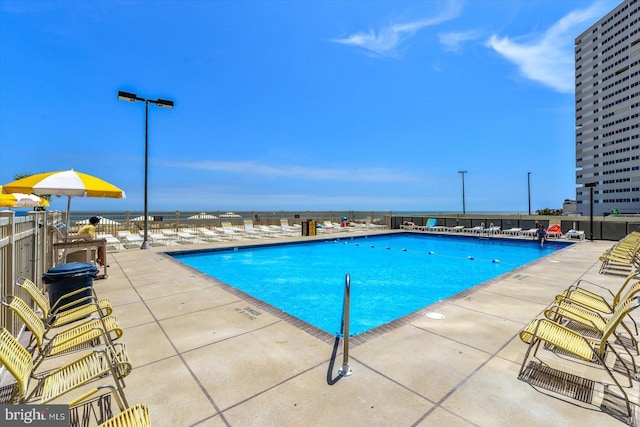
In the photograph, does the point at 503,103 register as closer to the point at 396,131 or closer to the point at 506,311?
the point at 396,131

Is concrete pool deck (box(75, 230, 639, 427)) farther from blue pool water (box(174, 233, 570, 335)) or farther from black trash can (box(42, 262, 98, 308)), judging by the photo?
blue pool water (box(174, 233, 570, 335))

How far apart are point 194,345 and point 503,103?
1280 inches

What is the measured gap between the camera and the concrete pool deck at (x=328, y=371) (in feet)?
7.14

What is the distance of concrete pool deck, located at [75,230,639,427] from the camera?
2178 millimetres

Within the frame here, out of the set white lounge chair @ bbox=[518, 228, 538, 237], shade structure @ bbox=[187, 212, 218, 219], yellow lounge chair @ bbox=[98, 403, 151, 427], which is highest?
shade structure @ bbox=[187, 212, 218, 219]

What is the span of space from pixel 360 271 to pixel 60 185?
7987 millimetres

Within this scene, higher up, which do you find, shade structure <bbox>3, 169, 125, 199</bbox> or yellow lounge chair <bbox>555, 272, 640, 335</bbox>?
shade structure <bbox>3, 169, 125, 199</bbox>

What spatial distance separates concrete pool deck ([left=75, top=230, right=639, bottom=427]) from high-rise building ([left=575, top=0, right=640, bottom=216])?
65.8 meters

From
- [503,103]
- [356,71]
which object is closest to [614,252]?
[356,71]

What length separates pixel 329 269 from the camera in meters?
9.87

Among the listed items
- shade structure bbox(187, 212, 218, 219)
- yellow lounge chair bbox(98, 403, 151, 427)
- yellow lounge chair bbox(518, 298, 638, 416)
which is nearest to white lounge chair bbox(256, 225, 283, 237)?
→ shade structure bbox(187, 212, 218, 219)

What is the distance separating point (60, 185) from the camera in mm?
5273

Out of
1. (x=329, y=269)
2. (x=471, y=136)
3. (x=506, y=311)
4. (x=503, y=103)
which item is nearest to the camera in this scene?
(x=506, y=311)

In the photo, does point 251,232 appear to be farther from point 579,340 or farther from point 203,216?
point 579,340
